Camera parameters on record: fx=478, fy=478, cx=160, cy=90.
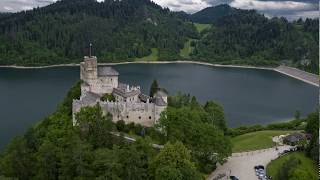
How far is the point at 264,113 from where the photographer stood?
10481cm

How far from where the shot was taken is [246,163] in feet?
192

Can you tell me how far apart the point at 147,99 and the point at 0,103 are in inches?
2415

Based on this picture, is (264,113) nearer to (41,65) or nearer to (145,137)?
(145,137)

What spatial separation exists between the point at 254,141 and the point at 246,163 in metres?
11.1

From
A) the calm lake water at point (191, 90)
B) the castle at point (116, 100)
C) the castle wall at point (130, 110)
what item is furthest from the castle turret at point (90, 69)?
the calm lake water at point (191, 90)

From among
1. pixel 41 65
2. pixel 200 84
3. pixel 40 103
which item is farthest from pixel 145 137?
pixel 41 65

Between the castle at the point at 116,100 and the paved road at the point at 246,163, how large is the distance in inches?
423

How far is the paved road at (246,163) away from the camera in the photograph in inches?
2162

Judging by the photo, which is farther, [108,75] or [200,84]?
[200,84]

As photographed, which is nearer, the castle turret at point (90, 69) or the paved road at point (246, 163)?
the paved road at point (246, 163)

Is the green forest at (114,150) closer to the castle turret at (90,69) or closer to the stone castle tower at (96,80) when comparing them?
the stone castle tower at (96,80)

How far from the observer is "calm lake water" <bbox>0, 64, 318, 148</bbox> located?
100250mm

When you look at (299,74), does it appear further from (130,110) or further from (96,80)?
(130,110)

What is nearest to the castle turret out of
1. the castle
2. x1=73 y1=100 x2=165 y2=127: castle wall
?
the castle
